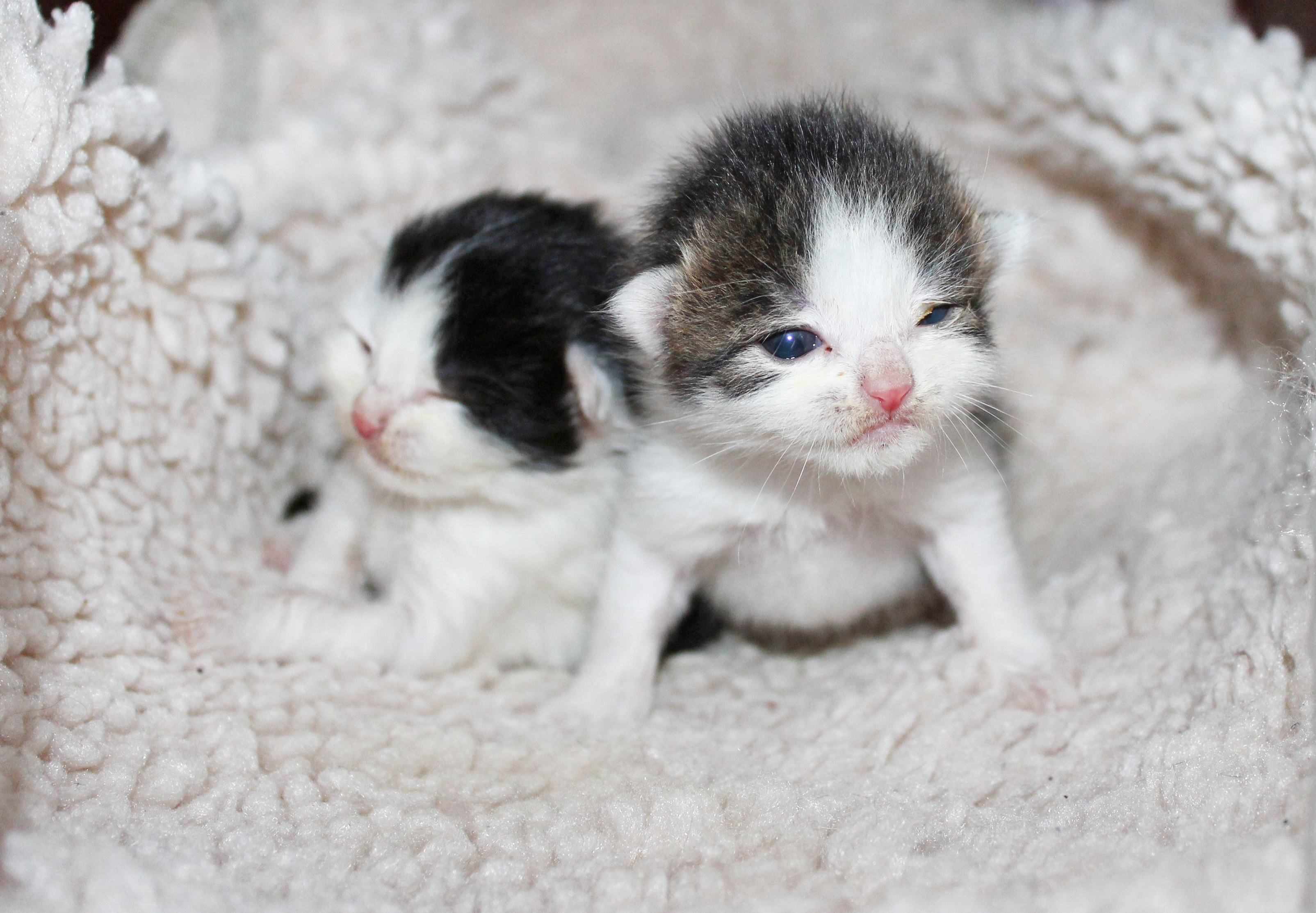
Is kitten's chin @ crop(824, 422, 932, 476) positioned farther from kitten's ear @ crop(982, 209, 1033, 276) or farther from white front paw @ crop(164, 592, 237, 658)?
white front paw @ crop(164, 592, 237, 658)

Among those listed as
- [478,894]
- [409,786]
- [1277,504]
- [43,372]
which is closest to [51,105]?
[43,372]

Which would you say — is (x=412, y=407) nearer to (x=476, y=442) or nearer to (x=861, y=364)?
(x=476, y=442)

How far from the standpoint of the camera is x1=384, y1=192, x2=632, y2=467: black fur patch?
1.73 metres

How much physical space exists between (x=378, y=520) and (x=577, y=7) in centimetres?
158

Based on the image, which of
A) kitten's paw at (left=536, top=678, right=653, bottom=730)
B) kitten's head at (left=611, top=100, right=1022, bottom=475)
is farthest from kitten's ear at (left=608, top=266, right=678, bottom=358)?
→ kitten's paw at (left=536, top=678, right=653, bottom=730)

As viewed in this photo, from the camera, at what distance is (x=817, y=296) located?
1.41 m

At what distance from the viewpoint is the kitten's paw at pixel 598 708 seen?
5.74ft

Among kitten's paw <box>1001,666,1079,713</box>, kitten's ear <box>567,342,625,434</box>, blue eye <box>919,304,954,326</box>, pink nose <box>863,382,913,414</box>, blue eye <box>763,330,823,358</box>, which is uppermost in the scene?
blue eye <box>919,304,954,326</box>

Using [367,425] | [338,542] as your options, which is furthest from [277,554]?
[367,425]

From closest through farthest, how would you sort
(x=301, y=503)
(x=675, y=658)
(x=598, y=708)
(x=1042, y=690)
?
1. (x=1042, y=690)
2. (x=598, y=708)
3. (x=675, y=658)
4. (x=301, y=503)

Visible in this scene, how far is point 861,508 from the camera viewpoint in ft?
5.69

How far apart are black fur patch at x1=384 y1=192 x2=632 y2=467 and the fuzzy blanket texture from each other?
0.20 metres

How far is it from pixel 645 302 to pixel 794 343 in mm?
236

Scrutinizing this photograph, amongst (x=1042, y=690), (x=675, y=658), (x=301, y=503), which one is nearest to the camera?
(x=1042, y=690)
